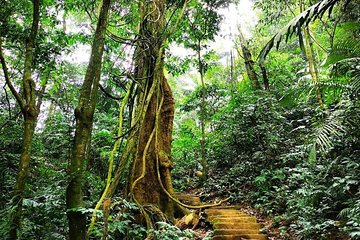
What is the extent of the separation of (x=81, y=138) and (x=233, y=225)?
3.47 meters

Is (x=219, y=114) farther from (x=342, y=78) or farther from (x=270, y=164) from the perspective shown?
(x=342, y=78)

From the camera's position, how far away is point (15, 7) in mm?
4559

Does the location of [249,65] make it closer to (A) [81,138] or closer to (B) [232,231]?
(B) [232,231]

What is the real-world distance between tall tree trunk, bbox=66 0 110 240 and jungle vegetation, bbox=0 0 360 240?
0.01m

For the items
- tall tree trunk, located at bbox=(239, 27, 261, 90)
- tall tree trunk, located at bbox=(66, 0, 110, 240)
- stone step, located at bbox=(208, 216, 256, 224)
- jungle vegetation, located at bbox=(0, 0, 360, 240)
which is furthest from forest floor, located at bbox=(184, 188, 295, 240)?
tall tree trunk, located at bbox=(239, 27, 261, 90)

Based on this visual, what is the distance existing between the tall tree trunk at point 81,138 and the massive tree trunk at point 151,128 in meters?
1.73

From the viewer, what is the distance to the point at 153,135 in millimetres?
5324

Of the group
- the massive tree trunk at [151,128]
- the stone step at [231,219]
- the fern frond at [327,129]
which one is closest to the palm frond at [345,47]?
the fern frond at [327,129]

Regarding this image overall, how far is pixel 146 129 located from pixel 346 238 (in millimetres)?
3519

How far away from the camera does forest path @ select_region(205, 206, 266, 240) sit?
487 cm

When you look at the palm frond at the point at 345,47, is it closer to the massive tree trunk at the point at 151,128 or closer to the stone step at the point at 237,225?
the massive tree trunk at the point at 151,128

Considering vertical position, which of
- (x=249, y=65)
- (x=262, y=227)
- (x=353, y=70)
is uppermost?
(x=249, y=65)

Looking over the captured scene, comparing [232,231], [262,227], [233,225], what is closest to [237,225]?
[233,225]

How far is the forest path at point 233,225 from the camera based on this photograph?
16.0 feet
